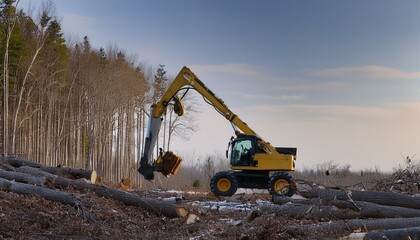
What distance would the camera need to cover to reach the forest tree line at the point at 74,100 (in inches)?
1626

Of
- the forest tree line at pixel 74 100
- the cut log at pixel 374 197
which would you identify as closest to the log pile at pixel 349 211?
the cut log at pixel 374 197

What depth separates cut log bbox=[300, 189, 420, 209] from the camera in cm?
1041

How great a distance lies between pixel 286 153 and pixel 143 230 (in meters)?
9.72

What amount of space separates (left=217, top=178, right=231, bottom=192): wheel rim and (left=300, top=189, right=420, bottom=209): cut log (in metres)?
8.23

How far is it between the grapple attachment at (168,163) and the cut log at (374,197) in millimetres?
9551

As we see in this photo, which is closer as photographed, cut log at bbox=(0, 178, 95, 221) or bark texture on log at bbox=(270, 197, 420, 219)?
bark texture on log at bbox=(270, 197, 420, 219)

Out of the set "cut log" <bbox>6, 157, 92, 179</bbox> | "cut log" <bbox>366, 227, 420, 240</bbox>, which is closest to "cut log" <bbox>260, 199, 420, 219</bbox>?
"cut log" <bbox>366, 227, 420, 240</bbox>

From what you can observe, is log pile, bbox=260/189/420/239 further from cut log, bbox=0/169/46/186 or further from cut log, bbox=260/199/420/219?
cut log, bbox=0/169/46/186

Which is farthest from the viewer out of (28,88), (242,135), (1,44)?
(28,88)


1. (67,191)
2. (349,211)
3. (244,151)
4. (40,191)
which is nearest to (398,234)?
(349,211)

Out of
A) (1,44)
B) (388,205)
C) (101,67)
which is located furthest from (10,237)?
(101,67)

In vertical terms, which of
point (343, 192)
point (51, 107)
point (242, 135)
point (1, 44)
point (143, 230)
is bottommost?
point (143, 230)

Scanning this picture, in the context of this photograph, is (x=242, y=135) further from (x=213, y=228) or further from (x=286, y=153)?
(x=213, y=228)

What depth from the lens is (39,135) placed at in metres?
44.8
